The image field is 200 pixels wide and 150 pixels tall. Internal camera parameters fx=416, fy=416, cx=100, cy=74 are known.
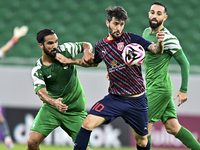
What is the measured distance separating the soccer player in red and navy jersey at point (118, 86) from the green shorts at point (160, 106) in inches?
22.3

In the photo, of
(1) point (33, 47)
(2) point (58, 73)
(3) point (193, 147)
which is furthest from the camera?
(1) point (33, 47)

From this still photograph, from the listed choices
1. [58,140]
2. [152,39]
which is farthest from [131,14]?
[152,39]

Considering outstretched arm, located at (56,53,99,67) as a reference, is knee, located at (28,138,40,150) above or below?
below

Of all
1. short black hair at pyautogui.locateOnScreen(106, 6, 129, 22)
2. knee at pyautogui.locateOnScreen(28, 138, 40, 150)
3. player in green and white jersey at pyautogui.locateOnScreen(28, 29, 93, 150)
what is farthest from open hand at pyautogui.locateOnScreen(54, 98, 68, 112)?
short black hair at pyautogui.locateOnScreen(106, 6, 129, 22)

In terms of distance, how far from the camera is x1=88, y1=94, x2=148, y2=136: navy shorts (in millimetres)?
4867

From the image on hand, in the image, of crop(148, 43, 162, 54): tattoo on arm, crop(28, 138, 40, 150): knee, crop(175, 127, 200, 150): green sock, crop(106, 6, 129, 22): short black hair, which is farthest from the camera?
crop(175, 127, 200, 150): green sock

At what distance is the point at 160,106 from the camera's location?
5.64 metres

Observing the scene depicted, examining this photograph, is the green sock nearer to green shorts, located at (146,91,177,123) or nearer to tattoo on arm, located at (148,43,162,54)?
green shorts, located at (146,91,177,123)

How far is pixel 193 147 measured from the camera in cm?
576

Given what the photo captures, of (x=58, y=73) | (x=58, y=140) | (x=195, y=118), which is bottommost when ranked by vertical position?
(x=58, y=140)

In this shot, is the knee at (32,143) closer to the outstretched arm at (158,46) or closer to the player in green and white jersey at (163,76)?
the player in green and white jersey at (163,76)

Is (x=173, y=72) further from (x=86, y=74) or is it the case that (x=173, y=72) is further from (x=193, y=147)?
(x=193, y=147)

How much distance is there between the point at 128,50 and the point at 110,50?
24cm

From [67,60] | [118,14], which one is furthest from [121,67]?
[67,60]
